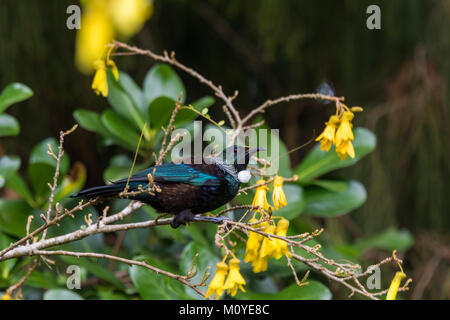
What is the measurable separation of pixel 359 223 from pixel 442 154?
46cm

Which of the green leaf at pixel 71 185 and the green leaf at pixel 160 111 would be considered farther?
the green leaf at pixel 71 185

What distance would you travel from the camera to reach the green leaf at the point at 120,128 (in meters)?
1.73

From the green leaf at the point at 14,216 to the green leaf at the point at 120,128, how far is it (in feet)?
1.16

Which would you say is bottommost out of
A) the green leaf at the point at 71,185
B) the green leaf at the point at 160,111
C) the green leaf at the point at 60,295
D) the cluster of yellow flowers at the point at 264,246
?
the green leaf at the point at 60,295

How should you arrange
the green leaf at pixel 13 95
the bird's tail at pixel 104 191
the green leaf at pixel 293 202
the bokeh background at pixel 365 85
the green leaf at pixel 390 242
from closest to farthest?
the bird's tail at pixel 104 191, the green leaf at pixel 293 202, the green leaf at pixel 13 95, the green leaf at pixel 390 242, the bokeh background at pixel 365 85

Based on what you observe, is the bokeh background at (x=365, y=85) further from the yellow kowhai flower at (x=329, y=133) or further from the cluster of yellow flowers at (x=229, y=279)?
the cluster of yellow flowers at (x=229, y=279)

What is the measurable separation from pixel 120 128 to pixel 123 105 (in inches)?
3.5

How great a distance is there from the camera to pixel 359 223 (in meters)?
2.56

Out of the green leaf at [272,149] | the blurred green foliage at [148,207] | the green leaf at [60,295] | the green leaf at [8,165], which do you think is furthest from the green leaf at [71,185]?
the green leaf at [272,149]

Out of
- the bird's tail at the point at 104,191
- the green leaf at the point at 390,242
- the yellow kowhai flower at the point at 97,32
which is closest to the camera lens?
the bird's tail at the point at 104,191

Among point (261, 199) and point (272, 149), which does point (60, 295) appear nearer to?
point (261, 199)

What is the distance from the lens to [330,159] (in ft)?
5.86
